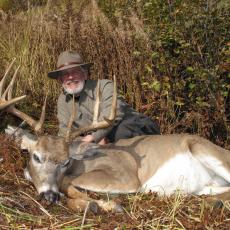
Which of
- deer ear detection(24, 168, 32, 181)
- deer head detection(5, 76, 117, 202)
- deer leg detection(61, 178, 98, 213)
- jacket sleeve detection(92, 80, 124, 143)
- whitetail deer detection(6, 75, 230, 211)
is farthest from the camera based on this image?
jacket sleeve detection(92, 80, 124, 143)

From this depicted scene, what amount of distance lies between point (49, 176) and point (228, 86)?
283 cm

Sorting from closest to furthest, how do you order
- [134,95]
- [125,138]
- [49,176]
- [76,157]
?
[49,176], [76,157], [125,138], [134,95]

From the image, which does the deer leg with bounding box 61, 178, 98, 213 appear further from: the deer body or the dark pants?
the dark pants

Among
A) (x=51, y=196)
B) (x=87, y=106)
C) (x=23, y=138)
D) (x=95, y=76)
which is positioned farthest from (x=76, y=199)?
(x=95, y=76)

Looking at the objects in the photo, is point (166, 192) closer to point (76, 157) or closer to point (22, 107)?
point (76, 157)

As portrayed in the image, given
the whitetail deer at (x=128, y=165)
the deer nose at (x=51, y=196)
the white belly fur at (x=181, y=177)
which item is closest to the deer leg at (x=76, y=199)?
the whitetail deer at (x=128, y=165)

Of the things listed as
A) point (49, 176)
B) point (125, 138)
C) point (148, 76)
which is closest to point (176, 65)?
point (148, 76)

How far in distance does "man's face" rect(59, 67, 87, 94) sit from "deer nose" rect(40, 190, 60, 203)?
2088 mm

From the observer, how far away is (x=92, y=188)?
5137mm

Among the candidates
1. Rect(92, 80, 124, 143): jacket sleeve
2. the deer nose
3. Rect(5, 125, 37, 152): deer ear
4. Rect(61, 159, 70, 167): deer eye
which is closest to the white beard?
Rect(92, 80, 124, 143): jacket sleeve

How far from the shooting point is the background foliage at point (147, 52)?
6.92 m

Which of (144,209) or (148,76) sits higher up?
(148,76)

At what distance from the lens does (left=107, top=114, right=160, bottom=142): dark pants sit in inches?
265

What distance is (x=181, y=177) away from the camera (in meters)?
5.62
